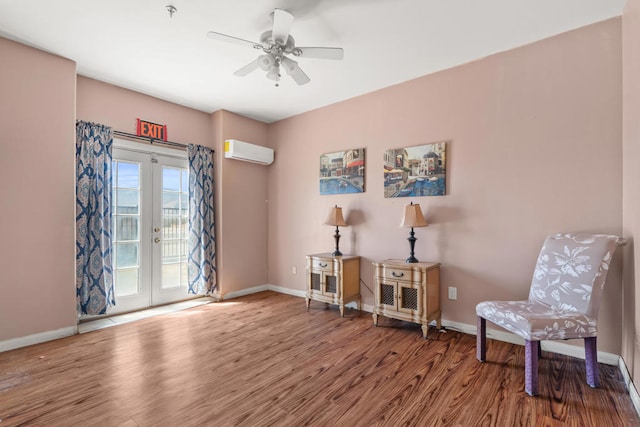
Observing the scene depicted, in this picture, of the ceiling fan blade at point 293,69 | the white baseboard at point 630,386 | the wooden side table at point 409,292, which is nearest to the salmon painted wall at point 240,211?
the ceiling fan blade at point 293,69

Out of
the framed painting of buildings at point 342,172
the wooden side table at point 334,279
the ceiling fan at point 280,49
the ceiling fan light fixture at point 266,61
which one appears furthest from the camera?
the framed painting of buildings at point 342,172

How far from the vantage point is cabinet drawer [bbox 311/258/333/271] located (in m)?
3.68

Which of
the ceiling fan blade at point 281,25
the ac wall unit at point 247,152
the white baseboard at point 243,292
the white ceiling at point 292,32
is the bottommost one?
the white baseboard at point 243,292

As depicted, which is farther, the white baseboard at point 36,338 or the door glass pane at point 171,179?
the door glass pane at point 171,179

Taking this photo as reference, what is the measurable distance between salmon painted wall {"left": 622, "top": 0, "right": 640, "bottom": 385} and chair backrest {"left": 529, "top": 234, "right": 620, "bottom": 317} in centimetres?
17

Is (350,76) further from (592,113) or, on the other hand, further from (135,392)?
(135,392)

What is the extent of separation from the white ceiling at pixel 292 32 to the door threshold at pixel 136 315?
276 cm

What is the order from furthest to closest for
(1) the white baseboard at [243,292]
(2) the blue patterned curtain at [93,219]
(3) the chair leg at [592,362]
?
(1) the white baseboard at [243,292] → (2) the blue patterned curtain at [93,219] → (3) the chair leg at [592,362]

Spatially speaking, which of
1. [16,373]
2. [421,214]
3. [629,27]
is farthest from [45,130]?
[629,27]

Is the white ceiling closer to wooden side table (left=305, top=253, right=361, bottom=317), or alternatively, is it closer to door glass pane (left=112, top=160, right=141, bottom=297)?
door glass pane (left=112, top=160, right=141, bottom=297)

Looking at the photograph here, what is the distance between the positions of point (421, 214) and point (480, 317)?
115cm

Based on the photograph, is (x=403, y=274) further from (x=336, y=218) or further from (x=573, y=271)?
(x=573, y=271)

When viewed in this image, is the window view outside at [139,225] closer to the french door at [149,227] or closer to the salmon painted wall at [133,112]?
the french door at [149,227]

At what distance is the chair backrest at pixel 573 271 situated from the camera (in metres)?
2.06
